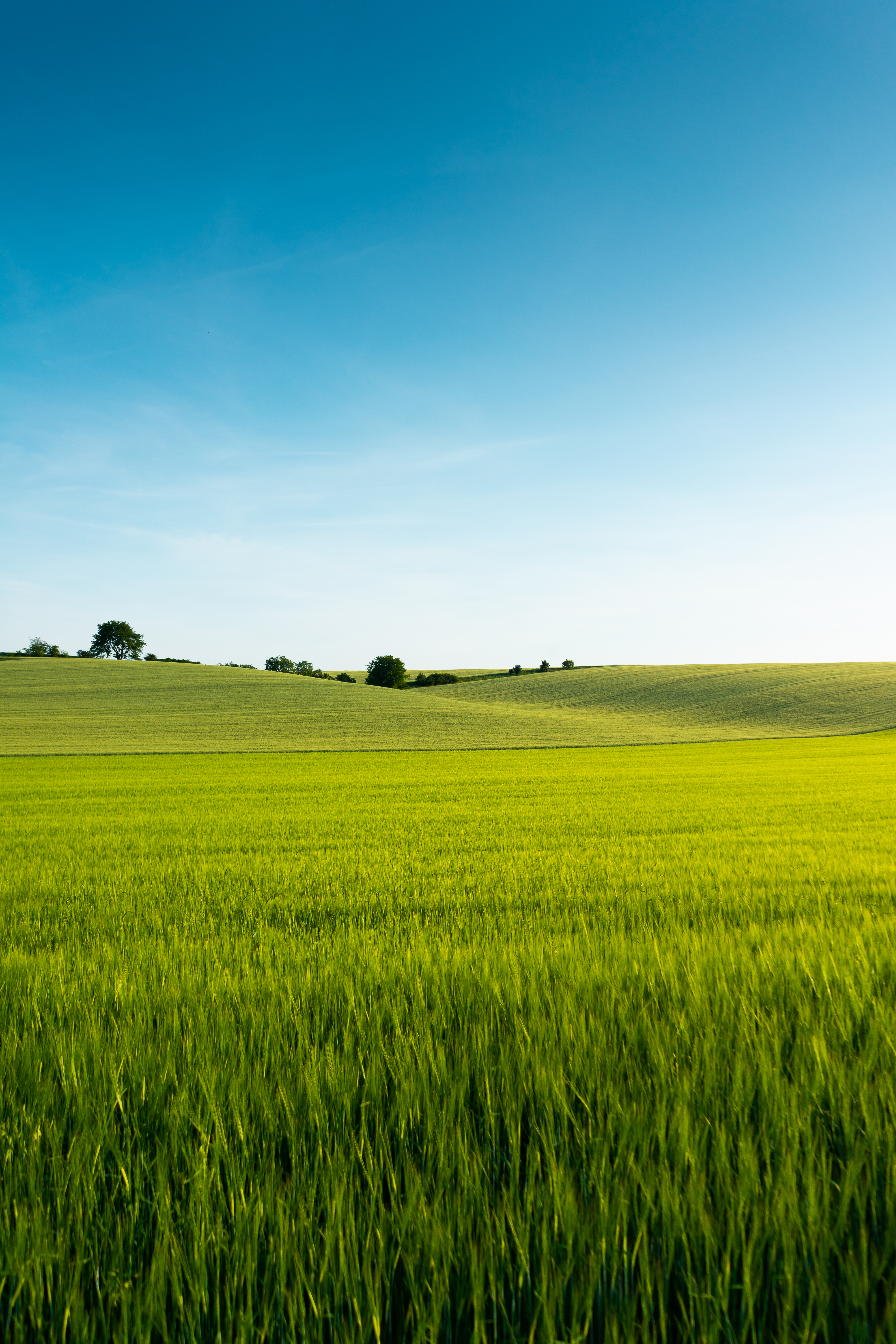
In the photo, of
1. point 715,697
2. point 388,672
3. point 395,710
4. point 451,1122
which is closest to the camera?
point 451,1122

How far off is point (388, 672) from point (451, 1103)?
85.4 metres

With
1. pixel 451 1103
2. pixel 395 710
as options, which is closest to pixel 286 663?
pixel 395 710

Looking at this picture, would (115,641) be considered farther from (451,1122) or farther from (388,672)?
(451,1122)

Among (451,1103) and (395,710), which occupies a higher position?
(451,1103)

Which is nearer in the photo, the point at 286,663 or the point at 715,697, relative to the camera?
the point at 715,697

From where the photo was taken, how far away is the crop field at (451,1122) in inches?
49.3

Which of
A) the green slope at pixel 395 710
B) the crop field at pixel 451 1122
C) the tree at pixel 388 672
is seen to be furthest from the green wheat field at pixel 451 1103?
the tree at pixel 388 672

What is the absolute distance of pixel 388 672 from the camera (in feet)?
285

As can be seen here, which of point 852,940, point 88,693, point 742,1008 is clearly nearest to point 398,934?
point 742,1008

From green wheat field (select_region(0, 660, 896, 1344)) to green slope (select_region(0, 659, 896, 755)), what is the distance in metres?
29.5

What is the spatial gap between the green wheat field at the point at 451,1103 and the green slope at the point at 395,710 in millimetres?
29496

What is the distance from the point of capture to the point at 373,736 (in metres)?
39.3

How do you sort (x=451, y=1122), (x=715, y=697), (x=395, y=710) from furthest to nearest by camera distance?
(x=715, y=697) → (x=395, y=710) → (x=451, y=1122)

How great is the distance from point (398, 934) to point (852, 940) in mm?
2750
